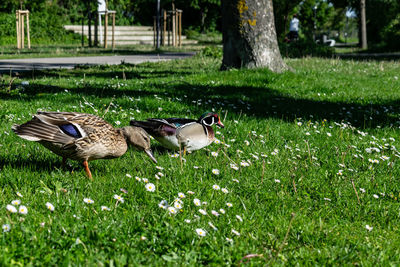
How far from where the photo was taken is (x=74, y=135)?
148 inches

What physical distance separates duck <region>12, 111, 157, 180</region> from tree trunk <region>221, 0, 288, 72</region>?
325 inches

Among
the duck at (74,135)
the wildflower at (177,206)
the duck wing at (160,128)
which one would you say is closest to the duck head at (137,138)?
the duck at (74,135)

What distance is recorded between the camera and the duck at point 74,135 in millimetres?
3650

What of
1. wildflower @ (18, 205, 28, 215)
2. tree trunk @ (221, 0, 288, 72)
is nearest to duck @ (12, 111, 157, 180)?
wildflower @ (18, 205, 28, 215)

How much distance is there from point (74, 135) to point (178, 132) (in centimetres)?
129

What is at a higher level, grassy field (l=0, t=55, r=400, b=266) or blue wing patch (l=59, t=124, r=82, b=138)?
blue wing patch (l=59, t=124, r=82, b=138)

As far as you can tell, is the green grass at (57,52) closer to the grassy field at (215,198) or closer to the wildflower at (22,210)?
the grassy field at (215,198)

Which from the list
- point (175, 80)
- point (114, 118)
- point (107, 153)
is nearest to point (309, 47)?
point (175, 80)

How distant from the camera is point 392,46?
35438 mm

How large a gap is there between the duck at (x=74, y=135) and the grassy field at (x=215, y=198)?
28 centimetres

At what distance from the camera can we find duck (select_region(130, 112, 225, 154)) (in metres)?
4.70

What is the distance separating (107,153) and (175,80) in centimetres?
655

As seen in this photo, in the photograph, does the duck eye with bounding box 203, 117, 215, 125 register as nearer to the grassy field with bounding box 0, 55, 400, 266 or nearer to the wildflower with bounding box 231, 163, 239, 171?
the grassy field with bounding box 0, 55, 400, 266

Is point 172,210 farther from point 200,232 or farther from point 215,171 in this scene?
point 215,171
